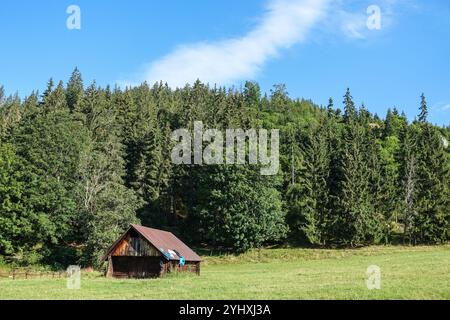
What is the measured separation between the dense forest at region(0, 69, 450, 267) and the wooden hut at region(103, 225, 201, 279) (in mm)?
9237

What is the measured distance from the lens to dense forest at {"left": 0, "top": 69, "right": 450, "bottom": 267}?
183ft

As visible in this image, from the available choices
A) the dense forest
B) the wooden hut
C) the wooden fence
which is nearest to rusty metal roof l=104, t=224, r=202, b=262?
the wooden hut

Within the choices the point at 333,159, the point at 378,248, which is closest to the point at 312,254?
the point at 378,248

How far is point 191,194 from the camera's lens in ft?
240

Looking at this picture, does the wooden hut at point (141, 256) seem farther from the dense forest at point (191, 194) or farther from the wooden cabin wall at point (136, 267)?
the dense forest at point (191, 194)

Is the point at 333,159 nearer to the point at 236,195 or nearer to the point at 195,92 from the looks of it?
the point at 236,195

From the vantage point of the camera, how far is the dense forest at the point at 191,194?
55875 mm

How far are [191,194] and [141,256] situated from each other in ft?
99.9

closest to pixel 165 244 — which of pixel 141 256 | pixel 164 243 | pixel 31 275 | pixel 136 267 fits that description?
pixel 164 243

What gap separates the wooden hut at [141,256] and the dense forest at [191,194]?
924 centimetres

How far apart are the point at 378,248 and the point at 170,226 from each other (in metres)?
29.8

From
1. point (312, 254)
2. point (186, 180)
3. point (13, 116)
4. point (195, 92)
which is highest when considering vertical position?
point (195, 92)

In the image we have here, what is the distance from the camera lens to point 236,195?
64375mm

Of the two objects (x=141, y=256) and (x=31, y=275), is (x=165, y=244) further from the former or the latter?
(x=31, y=275)
